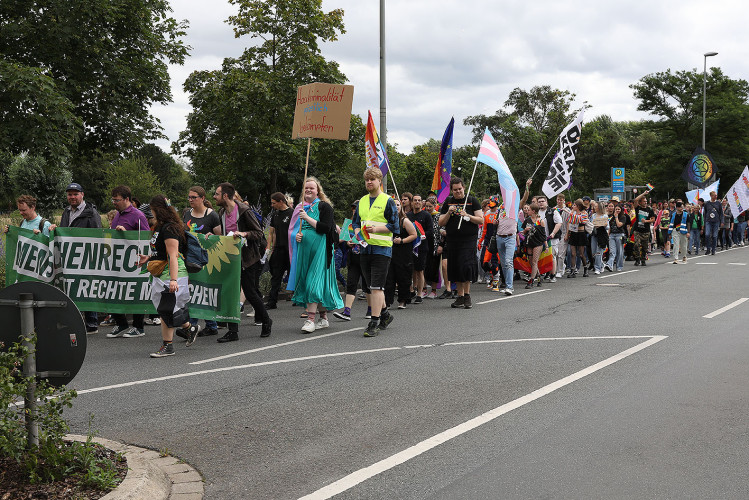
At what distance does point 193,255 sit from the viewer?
28.4 ft

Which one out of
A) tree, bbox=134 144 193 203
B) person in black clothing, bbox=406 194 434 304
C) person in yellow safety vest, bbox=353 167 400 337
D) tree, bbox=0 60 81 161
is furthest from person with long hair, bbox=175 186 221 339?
tree, bbox=134 144 193 203

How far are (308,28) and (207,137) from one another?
6.31 meters

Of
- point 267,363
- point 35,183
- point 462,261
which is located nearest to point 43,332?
point 267,363

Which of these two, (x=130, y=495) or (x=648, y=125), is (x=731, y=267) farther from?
(x=648, y=125)

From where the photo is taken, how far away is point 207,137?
32375 mm

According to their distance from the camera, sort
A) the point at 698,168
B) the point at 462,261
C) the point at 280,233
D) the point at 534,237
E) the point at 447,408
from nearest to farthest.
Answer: the point at 447,408
the point at 280,233
the point at 462,261
the point at 534,237
the point at 698,168

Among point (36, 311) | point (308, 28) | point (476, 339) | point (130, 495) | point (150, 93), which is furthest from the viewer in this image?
point (308, 28)

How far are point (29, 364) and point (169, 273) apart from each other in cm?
413

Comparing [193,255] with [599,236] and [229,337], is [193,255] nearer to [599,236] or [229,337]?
[229,337]

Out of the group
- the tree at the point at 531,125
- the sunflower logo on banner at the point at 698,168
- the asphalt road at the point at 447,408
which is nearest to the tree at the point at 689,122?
the tree at the point at 531,125

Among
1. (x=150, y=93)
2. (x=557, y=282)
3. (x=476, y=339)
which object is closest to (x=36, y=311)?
(x=476, y=339)

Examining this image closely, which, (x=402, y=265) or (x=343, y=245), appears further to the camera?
(x=343, y=245)

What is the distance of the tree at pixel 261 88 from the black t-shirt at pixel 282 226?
61.2 ft

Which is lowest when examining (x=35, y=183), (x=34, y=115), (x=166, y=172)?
(x=34, y=115)
